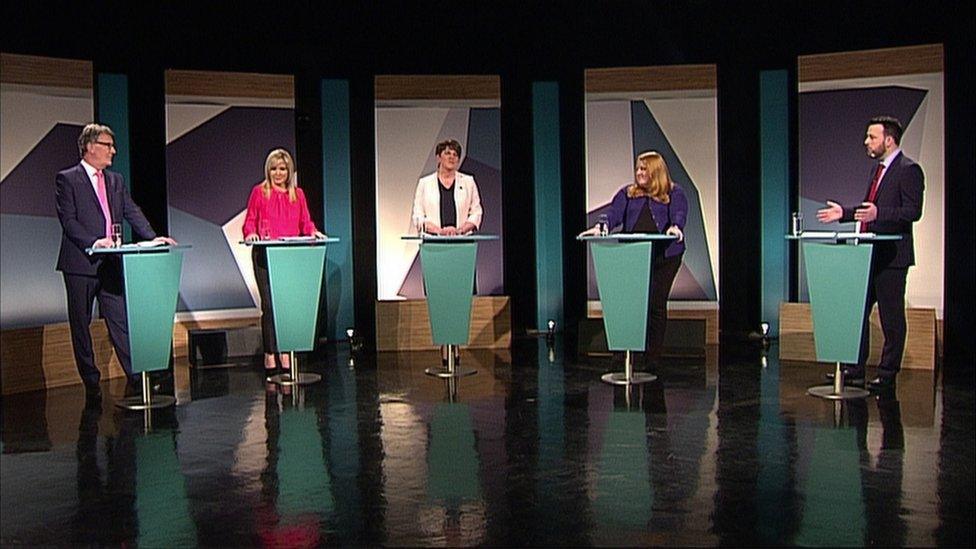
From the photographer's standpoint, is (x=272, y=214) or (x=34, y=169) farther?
(x=34, y=169)

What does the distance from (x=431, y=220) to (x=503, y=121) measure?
5.63ft

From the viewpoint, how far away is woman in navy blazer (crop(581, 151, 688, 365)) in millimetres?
6812

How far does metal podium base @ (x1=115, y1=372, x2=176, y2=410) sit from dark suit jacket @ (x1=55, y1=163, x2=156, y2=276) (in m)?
0.77

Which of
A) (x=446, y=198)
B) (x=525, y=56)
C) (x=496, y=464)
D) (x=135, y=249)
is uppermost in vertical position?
(x=525, y=56)

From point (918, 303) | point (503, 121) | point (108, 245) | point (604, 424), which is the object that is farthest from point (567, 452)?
point (503, 121)

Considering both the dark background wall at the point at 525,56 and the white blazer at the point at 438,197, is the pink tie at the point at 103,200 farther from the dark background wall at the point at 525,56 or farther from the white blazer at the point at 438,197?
the white blazer at the point at 438,197

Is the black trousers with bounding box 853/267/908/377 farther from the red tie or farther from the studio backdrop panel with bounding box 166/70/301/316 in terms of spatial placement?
the studio backdrop panel with bounding box 166/70/301/316

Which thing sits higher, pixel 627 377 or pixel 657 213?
pixel 657 213

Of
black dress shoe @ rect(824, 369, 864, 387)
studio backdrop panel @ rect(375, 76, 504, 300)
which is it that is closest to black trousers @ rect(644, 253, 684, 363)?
black dress shoe @ rect(824, 369, 864, 387)

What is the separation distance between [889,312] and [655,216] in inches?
61.3

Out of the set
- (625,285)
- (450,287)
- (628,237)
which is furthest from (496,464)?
(450,287)

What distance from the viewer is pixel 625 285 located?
6555 millimetres

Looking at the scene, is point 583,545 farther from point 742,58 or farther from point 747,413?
point 742,58

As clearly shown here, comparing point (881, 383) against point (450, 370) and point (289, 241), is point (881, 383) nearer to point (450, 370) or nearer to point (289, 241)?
point (450, 370)
